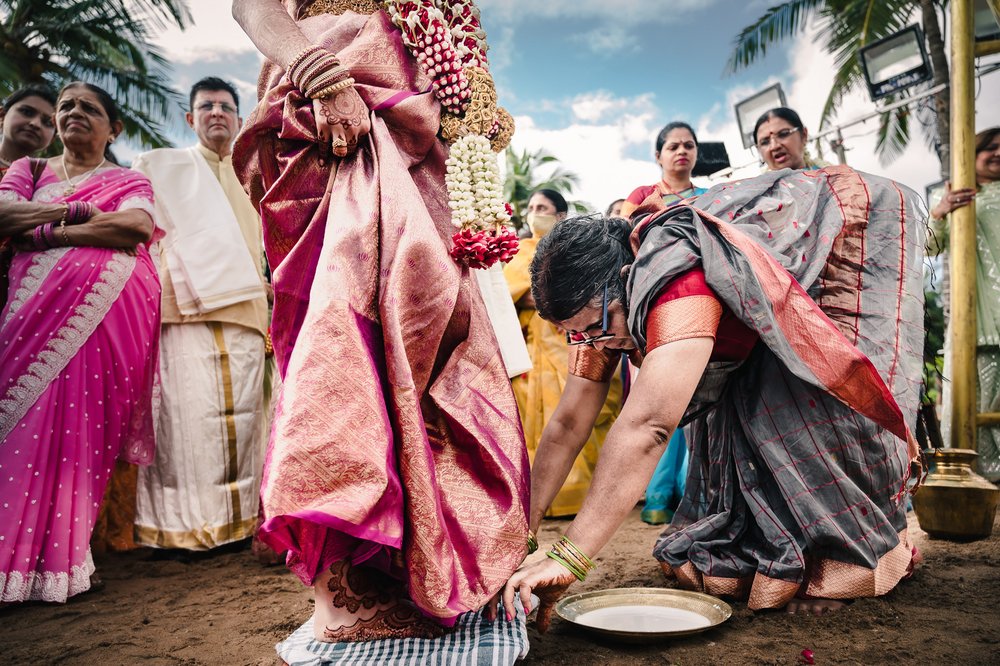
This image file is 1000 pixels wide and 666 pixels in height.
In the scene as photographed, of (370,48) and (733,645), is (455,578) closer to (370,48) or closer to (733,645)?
(733,645)

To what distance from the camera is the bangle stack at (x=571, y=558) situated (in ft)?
5.50

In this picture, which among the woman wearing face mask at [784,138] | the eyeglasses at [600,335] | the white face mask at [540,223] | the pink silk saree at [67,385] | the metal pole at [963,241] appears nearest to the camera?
the eyeglasses at [600,335]

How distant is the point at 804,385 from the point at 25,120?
13.1 ft

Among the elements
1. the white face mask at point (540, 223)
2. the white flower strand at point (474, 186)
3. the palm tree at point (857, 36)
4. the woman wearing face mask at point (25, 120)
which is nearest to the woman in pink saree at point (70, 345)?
the woman wearing face mask at point (25, 120)

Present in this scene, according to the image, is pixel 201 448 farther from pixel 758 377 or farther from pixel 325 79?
pixel 758 377

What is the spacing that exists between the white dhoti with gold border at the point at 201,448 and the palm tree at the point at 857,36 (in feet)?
33.9

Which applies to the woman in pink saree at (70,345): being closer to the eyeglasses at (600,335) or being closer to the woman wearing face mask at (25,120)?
the woman wearing face mask at (25,120)

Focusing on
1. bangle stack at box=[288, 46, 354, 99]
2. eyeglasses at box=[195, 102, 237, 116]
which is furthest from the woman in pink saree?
bangle stack at box=[288, 46, 354, 99]

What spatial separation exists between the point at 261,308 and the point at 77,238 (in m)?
1.00

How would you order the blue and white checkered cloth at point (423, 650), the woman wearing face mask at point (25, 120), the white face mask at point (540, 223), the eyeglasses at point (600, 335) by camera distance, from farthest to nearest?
1. the white face mask at point (540, 223)
2. the woman wearing face mask at point (25, 120)
3. the eyeglasses at point (600, 335)
4. the blue and white checkered cloth at point (423, 650)

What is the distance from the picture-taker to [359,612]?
174 cm

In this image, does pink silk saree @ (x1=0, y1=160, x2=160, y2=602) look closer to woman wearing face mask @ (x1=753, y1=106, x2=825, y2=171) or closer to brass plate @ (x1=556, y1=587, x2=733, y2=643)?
brass plate @ (x1=556, y1=587, x2=733, y2=643)

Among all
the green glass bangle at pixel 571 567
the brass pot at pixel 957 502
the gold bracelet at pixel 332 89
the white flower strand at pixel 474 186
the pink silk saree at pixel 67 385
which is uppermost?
the gold bracelet at pixel 332 89

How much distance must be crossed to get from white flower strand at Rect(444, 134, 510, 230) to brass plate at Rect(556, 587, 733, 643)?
1215 millimetres
